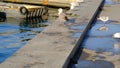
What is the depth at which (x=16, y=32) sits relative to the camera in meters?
23.3

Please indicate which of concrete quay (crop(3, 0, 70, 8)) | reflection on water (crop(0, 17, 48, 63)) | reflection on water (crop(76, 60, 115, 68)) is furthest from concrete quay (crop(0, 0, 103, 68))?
concrete quay (crop(3, 0, 70, 8))

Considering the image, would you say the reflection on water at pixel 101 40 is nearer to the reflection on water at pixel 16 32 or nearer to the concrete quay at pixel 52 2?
the reflection on water at pixel 16 32

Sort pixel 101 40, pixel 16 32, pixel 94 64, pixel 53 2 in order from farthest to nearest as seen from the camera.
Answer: pixel 53 2 → pixel 16 32 → pixel 101 40 → pixel 94 64

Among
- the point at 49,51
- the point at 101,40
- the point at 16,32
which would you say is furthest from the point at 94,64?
the point at 16,32

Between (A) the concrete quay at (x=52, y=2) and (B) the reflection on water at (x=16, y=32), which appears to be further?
(A) the concrete quay at (x=52, y=2)

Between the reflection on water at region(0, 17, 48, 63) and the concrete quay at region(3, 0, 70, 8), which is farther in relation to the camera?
the concrete quay at region(3, 0, 70, 8)

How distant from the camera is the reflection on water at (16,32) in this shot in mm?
18109

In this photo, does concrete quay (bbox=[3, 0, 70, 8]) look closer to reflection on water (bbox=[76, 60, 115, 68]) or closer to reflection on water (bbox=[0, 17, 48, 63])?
reflection on water (bbox=[0, 17, 48, 63])

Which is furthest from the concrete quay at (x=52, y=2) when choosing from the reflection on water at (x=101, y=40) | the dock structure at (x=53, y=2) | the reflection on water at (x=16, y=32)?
the reflection on water at (x=101, y=40)

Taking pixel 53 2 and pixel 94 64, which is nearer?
pixel 94 64

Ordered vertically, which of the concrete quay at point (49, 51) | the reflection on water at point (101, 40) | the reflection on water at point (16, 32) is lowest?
the reflection on water at point (16, 32)

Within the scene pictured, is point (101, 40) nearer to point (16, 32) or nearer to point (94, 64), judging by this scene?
point (94, 64)

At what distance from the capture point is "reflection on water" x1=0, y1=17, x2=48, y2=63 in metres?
18.1

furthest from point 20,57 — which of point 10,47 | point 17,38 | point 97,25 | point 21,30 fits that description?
point 21,30
